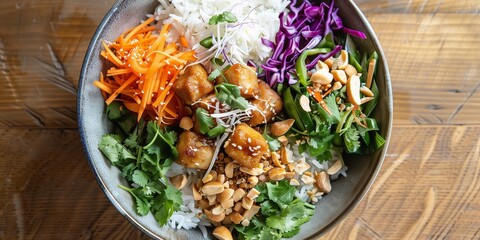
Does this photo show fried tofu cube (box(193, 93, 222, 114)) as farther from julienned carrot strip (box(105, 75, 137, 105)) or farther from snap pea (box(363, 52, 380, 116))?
snap pea (box(363, 52, 380, 116))

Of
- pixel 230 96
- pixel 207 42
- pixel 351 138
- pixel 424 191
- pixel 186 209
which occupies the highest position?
pixel 207 42

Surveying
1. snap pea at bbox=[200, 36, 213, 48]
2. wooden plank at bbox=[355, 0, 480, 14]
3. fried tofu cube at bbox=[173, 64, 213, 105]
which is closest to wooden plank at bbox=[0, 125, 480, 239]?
wooden plank at bbox=[355, 0, 480, 14]

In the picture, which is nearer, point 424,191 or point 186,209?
point 186,209

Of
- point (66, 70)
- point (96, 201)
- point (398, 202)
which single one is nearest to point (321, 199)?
point (398, 202)

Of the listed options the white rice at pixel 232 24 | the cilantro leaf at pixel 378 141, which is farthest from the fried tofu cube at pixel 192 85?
the cilantro leaf at pixel 378 141

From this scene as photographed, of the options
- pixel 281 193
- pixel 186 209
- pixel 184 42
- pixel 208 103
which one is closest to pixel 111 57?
pixel 184 42

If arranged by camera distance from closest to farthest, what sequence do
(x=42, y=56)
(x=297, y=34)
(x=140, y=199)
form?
(x=140, y=199) → (x=297, y=34) → (x=42, y=56)

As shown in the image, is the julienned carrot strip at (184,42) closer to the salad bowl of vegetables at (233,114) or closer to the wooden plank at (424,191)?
the salad bowl of vegetables at (233,114)

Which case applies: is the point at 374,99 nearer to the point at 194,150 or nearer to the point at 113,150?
the point at 194,150

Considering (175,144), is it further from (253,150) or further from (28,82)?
(28,82)
